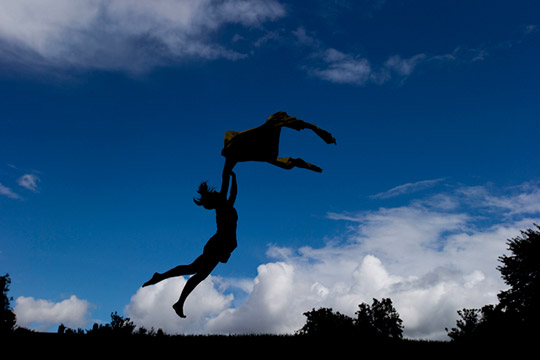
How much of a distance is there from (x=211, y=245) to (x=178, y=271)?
2.76ft

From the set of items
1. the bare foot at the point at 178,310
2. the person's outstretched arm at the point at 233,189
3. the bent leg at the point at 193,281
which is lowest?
the bare foot at the point at 178,310

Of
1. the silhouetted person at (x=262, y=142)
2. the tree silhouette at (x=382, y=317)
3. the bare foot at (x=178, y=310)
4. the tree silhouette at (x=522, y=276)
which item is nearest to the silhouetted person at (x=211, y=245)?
the bare foot at (x=178, y=310)

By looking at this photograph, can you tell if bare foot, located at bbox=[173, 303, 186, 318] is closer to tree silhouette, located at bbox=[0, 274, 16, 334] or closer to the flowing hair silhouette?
the flowing hair silhouette

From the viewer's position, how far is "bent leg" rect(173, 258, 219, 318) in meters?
7.03

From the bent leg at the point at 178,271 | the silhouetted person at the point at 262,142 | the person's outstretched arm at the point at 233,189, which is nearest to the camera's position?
the silhouetted person at the point at 262,142

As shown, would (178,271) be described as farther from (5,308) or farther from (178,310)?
(5,308)

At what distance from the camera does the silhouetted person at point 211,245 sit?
7.11m

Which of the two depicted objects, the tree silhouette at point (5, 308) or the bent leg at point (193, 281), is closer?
the bent leg at point (193, 281)

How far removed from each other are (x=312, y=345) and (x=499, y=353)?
401 cm

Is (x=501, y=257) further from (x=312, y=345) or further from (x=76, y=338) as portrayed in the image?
(x=76, y=338)

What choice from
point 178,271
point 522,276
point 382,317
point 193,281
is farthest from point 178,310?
point 382,317

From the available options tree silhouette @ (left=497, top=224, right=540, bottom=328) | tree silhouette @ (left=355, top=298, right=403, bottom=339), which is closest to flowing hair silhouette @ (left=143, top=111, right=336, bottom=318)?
tree silhouette @ (left=497, top=224, right=540, bottom=328)

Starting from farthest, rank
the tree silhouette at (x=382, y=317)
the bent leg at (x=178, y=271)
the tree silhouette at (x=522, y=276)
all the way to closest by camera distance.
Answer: the tree silhouette at (x=382, y=317)
the tree silhouette at (x=522, y=276)
the bent leg at (x=178, y=271)

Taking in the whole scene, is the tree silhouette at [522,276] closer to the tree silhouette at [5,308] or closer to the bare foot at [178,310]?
the bare foot at [178,310]
